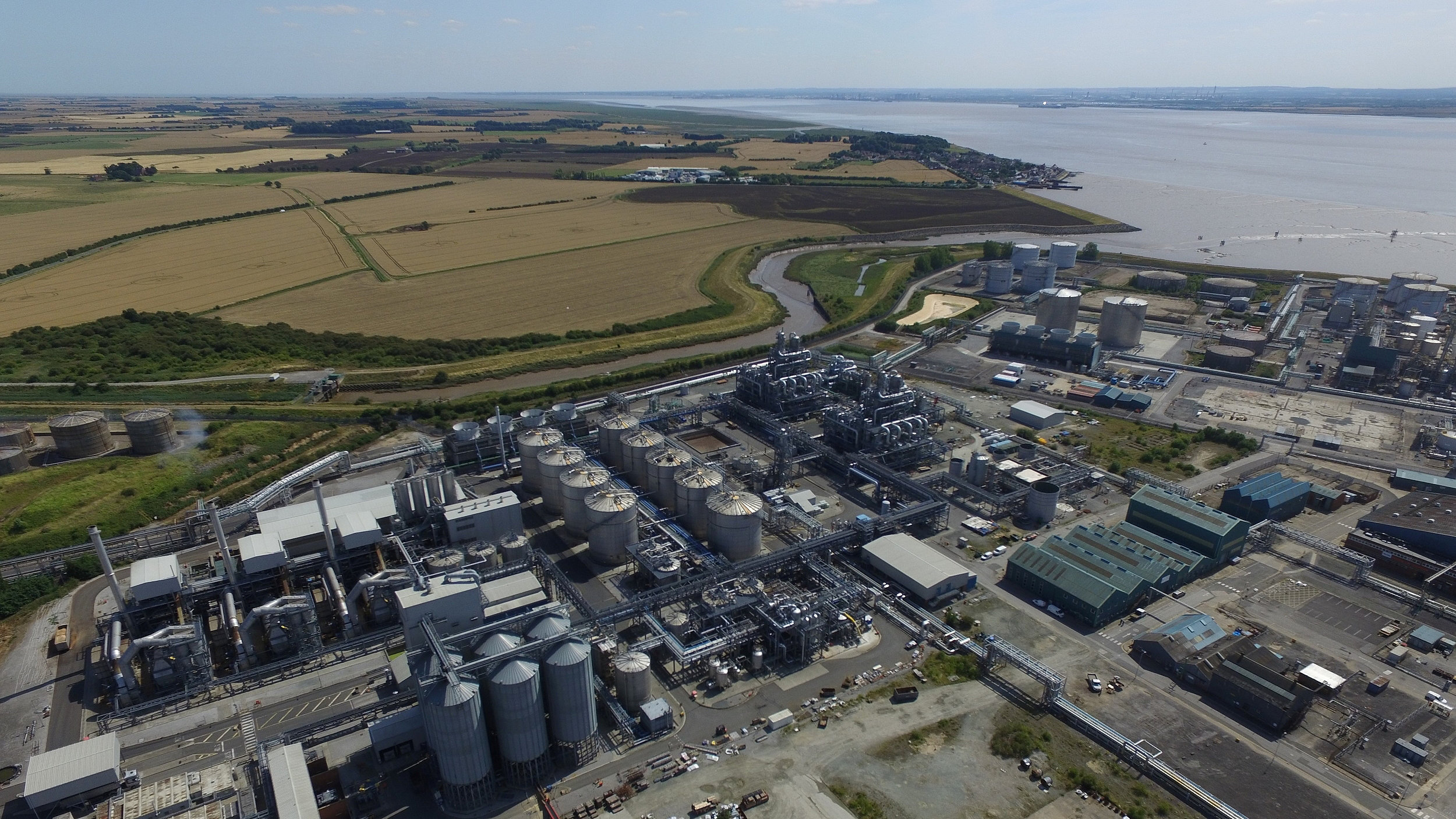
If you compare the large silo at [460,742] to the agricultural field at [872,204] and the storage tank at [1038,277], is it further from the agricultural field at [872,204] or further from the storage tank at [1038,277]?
the agricultural field at [872,204]

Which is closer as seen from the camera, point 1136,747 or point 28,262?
point 1136,747

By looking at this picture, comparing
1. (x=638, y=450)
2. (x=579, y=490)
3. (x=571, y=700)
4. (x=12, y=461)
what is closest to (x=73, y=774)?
(x=571, y=700)

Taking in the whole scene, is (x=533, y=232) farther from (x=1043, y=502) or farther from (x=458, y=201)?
(x=1043, y=502)

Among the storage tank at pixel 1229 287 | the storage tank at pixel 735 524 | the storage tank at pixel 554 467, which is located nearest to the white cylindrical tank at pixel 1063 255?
the storage tank at pixel 1229 287

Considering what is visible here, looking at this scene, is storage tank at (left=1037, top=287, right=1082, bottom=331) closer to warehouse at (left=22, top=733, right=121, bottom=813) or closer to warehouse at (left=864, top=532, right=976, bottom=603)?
warehouse at (left=864, top=532, right=976, bottom=603)

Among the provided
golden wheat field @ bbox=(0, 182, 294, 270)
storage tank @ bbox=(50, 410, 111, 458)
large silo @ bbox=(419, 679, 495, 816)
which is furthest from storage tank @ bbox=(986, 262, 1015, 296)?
golden wheat field @ bbox=(0, 182, 294, 270)

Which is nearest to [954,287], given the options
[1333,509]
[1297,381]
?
[1297,381]

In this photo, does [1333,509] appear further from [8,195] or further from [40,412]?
[8,195]
